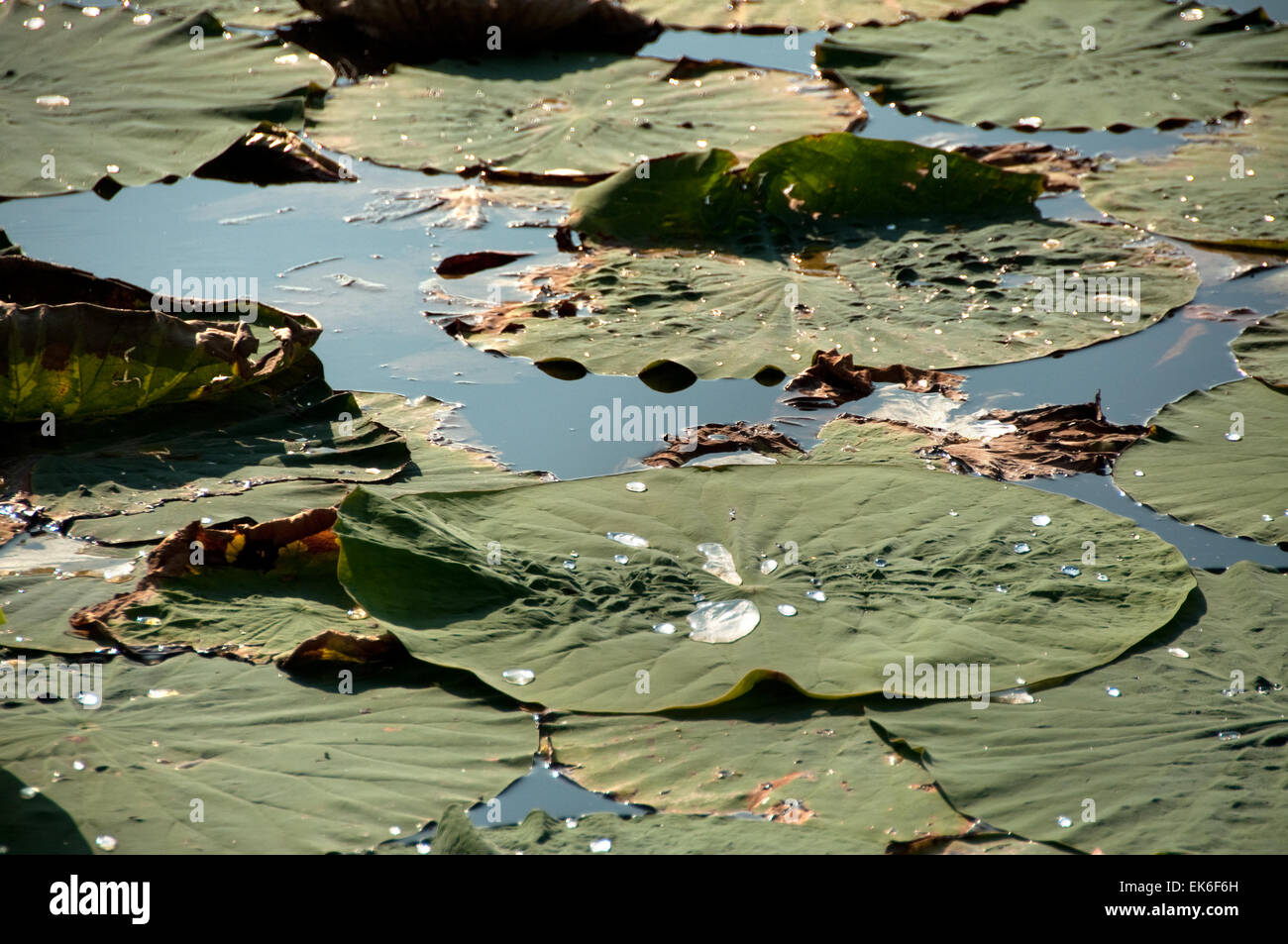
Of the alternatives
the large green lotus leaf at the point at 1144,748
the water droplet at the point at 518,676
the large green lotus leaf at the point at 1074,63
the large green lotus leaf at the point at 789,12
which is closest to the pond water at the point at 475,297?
the large green lotus leaf at the point at 1074,63

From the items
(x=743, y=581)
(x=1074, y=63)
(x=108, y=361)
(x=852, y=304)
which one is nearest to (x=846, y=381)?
(x=852, y=304)

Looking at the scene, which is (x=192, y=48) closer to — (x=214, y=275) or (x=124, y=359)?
(x=214, y=275)

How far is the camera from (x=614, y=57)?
4.50 m

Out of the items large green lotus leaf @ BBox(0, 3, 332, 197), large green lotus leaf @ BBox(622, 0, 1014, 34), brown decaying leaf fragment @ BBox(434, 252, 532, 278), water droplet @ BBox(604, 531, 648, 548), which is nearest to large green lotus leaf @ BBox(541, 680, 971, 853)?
water droplet @ BBox(604, 531, 648, 548)

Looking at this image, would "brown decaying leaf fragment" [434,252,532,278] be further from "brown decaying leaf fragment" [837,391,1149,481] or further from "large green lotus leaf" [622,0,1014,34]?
"large green lotus leaf" [622,0,1014,34]

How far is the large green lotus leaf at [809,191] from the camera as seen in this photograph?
3264 mm

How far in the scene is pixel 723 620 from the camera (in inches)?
70.0

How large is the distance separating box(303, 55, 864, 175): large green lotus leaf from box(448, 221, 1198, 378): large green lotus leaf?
77 cm

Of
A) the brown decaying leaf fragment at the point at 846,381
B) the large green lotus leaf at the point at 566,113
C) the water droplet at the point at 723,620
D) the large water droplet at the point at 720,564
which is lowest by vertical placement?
the water droplet at the point at 723,620

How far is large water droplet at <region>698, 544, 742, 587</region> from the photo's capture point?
1.86 metres

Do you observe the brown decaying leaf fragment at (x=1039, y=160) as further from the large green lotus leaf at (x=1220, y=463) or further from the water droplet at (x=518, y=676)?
the water droplet at (x=518, y=676)

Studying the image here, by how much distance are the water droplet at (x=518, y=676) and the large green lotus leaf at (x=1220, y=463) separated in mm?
1187

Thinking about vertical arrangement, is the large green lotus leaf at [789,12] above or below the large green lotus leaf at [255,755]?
above

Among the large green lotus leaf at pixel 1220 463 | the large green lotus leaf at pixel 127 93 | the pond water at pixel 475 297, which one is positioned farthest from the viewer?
the large green lotus leaf at pixel 127 93
